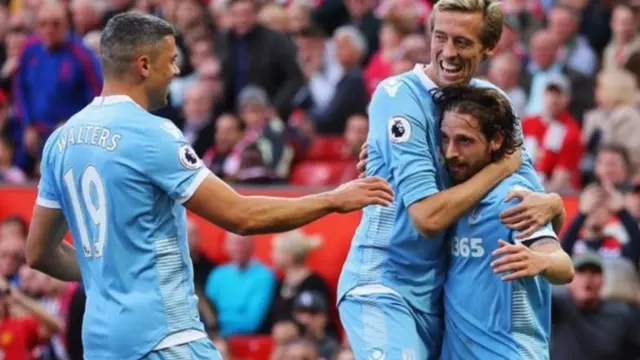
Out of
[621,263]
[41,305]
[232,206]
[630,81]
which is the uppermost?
[232,206]

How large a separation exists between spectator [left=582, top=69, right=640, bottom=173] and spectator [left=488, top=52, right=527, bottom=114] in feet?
2.00

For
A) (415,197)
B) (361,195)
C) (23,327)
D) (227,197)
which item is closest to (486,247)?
(415,197)

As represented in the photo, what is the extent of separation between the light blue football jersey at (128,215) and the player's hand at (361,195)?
1.78ft

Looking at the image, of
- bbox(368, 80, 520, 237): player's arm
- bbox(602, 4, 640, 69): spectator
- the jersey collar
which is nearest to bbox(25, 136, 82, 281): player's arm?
the jersey collar

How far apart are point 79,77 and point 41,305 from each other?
237 cm

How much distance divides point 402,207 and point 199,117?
794 centimetres

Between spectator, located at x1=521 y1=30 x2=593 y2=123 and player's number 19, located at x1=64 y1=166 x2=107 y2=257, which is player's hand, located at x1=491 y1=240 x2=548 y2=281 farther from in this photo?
spectator, located at x1=521 y1=30 x2=593 y2=123

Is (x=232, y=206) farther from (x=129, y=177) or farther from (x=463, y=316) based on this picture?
(x=463, y=316)

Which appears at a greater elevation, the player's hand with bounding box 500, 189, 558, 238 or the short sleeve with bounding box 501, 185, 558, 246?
the player's hand with bounding box 500, 189, 558, 238

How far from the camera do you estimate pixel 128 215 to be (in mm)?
6766

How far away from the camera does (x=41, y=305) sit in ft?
42.9

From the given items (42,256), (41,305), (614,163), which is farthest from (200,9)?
(42,256)

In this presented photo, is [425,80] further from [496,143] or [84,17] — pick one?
[84,17]

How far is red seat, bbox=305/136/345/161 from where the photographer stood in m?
14.4
